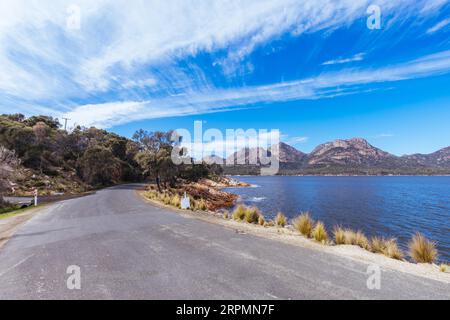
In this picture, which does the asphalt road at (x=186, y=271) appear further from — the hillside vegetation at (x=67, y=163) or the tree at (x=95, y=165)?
the tree at (x=95, y=165)

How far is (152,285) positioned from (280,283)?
2.39m

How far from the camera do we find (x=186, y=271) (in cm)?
506

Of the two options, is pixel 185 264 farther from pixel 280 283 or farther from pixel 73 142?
pixel 73 142

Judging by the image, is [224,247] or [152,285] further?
[224,247]

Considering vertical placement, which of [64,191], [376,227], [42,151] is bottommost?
[376,227]

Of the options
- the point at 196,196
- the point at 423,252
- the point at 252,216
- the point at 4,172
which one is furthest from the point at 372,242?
the point at 196,196

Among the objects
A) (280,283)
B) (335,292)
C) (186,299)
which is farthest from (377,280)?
(186,299)

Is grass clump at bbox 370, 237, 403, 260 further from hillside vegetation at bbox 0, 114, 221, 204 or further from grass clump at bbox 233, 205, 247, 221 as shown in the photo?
hillside vegetation at bbox 0, 114, 221, 204

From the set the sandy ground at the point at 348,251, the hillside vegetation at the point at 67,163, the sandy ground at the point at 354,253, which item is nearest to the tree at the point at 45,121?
the hillside vegetation at the point at 67,163

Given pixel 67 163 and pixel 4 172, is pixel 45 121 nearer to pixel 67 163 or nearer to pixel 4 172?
pixel 67 163

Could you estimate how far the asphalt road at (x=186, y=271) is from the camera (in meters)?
4.12

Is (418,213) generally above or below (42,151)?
below
